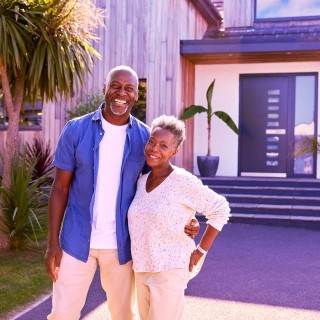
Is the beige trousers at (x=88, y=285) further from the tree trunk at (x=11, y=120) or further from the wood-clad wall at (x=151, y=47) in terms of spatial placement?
the wood-clad wall at (x=151, y=47)

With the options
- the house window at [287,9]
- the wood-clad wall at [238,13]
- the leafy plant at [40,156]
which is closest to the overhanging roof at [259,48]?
the house window at [287,9]

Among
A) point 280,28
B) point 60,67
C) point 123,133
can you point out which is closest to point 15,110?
point 60,67

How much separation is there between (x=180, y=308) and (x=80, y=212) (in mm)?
742

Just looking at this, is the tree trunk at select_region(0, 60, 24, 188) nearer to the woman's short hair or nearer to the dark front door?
the woman's short hair

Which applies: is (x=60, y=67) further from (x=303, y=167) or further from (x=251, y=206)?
(x=303, y=167)

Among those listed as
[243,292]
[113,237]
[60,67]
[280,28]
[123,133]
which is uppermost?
[280,28]

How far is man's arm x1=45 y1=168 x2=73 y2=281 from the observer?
10.2 feet

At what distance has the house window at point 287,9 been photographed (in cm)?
1370

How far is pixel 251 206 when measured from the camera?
33.8ft

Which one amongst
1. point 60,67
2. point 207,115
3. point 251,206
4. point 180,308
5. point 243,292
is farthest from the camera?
point 207,115

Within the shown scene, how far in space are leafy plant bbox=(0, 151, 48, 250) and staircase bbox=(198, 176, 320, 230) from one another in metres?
4.03

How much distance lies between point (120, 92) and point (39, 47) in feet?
13.7

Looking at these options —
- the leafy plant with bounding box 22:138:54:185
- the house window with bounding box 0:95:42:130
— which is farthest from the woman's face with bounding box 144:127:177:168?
the house window with bounding box 0:95:42:130

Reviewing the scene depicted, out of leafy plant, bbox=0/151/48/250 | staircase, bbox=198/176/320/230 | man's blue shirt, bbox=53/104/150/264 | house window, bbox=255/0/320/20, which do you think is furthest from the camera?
house window, bbox=255/0/320/20
